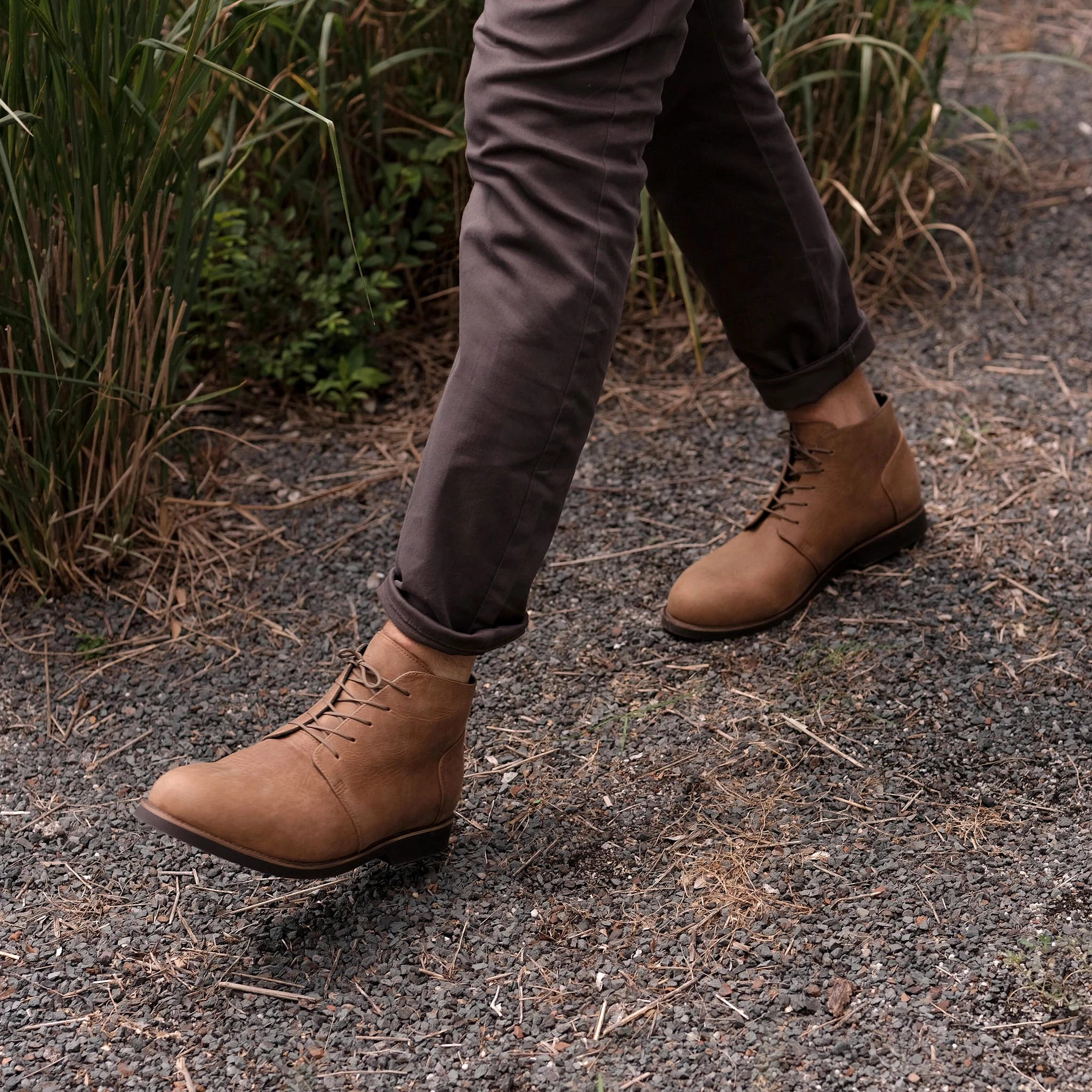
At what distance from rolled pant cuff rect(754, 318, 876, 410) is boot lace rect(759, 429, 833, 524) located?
68mm

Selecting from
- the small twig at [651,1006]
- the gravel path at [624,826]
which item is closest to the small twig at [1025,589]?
the gravel path at [624,826]

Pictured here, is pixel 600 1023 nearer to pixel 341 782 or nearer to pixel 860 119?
pixel 341 782

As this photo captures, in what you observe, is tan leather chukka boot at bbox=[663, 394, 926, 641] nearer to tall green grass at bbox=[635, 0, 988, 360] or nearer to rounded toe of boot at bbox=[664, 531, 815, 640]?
rounded toe of boot at bbox=[664, 531, 815, 640]

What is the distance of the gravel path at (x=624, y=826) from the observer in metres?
1.15

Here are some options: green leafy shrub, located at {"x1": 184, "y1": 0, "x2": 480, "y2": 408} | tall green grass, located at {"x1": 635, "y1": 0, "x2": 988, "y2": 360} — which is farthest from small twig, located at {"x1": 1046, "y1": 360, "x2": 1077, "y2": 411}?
green leafy shrub, located at {"x1": 184, "y1": 0, "x2": 480, "y2": 408}

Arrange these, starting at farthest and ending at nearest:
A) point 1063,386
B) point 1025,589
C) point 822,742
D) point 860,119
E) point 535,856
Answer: point 860,119 < point 1063,386 < point 1025,589 < point 822,742 < point 535,856

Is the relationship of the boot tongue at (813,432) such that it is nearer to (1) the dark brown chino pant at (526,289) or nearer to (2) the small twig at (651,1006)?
(1) the dark brown chino pant at (526,289)

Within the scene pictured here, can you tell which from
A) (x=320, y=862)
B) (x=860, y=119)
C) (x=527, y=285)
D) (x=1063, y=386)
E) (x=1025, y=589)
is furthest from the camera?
(x=860, y=119)

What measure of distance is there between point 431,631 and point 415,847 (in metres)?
0.26

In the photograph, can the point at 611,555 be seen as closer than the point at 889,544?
No

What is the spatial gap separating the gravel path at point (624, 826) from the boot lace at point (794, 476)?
0.51 ft

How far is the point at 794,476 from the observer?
169 cm

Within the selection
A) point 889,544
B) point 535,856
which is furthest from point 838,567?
point 535,856

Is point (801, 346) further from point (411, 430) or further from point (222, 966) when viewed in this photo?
point (222, 966)
